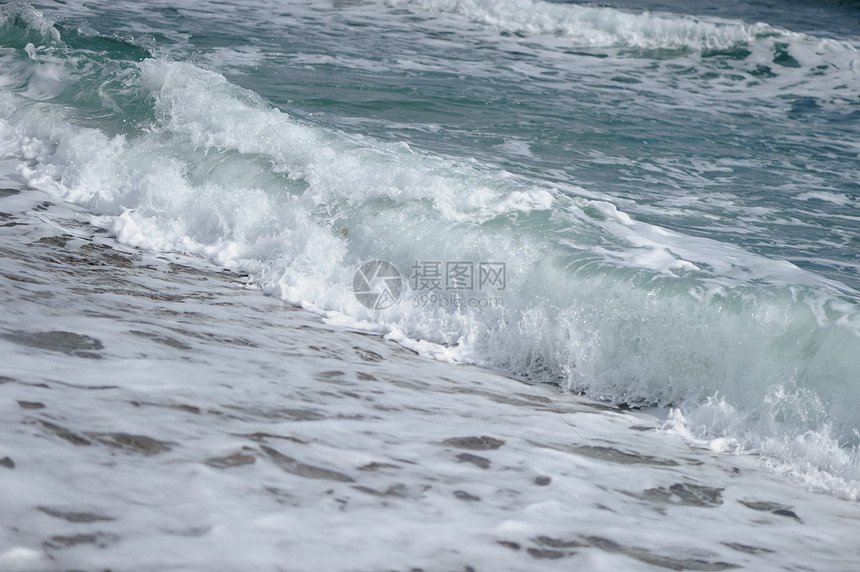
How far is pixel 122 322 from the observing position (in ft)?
13.8

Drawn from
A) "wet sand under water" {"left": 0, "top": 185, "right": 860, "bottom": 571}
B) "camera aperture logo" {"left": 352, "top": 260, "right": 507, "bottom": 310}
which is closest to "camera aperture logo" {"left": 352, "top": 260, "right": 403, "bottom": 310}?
"camera aperture logo" {"left": 352, "top": 260, "right": 507, "bottom": 310}

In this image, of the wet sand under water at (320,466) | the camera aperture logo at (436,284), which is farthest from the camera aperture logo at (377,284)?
the wet sand under water at (320,466)

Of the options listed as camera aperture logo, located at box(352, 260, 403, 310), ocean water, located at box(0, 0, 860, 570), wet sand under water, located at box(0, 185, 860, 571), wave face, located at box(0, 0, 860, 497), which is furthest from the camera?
camera aperture logo, located at box(352, 260, 403, 310)

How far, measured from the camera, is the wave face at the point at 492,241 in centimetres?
425

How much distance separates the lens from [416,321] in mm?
5098

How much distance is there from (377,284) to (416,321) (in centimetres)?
50

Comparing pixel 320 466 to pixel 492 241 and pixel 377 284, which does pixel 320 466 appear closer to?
pixel 377 284

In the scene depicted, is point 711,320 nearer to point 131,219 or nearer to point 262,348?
point 262,348

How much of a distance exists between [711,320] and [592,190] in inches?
113

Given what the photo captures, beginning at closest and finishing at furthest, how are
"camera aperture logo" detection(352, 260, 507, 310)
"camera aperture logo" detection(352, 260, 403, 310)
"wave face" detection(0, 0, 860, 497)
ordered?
"wave face" detection(0, 0, 860, 497)
"camera aperture logo" detection(352, 260, 507, 310)
"camera aperture logo" detection(352, 260, 403, 310)

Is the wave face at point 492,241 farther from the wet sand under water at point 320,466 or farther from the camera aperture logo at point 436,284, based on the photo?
the wet sand under water at point 320,466

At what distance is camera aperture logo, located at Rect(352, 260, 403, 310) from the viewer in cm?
531

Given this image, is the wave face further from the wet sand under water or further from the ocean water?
the wet sand under water

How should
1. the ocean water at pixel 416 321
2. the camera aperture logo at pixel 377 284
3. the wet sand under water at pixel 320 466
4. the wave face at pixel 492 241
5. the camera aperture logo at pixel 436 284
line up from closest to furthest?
the wet sand under water at pixel 320 466, the ocean water at pixel 416 321, the wave face at pixel 492 241, the camera aperture logo at pixel 436 284, the camera aperture logo at pixel 377 284
